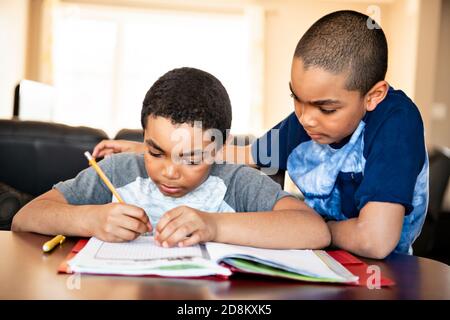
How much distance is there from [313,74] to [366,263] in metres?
0.36

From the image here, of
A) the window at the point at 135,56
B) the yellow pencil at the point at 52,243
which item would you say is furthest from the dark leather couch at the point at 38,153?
the window at the point at 135,56

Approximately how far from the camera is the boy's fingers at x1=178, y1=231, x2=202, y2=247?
2.69 ft

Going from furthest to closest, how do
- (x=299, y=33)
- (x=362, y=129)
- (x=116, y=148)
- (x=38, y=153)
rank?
(x=299, y=33) < (x=38, y=153) < (x=116, y=148) < (x=362, y=129)

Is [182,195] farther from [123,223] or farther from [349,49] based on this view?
[349,49]

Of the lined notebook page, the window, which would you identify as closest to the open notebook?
the lined notebook page

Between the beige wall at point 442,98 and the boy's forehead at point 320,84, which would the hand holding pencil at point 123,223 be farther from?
the beige wall at point 442,98

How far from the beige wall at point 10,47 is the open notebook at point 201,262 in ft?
17.6

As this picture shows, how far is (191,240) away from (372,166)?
40 centimetres

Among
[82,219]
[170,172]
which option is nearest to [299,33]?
[170,172]

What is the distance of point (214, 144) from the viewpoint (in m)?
1.03

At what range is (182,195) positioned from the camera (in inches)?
42.5

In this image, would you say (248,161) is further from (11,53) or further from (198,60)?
(198,60)
